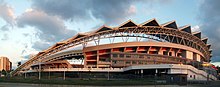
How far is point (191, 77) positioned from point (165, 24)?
35976 mm

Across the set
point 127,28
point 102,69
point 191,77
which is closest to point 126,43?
point 127,28

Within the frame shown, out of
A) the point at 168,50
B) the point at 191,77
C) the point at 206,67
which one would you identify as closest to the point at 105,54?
the point at 168,50

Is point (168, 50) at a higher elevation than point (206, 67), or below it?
higher

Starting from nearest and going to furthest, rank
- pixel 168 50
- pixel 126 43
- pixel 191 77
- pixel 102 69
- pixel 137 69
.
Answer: pixel 191 77 < pixel 137 69 < pixel 102 69 < pixel 126 43 < pixel 168 50

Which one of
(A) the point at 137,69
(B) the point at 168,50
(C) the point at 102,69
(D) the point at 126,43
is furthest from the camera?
(B) the point at 168,50

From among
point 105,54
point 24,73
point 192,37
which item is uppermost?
point 192,37

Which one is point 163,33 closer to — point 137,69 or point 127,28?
point 127,28

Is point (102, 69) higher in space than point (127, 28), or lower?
lower

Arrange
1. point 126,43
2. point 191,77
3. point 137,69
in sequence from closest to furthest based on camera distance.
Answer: point 191,77 → point 137,69 → point 126,43

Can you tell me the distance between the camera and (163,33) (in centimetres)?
10775

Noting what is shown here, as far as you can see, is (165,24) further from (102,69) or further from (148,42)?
(102,69)

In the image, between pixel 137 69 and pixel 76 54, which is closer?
pixel 137 69

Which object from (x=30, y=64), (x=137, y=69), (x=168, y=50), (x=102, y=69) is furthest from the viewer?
(x=30, y=64)

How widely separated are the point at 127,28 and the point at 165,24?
17.5 metres
